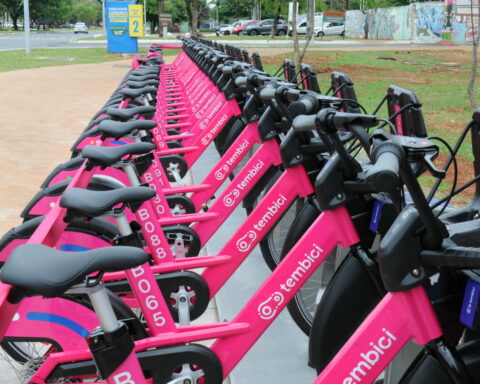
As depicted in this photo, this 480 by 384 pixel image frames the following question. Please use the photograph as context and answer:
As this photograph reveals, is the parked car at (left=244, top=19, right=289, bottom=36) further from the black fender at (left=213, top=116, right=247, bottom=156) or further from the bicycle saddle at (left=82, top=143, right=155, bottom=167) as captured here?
the bicycle saddle at (left=82, top=143, right=155, bottom=167)

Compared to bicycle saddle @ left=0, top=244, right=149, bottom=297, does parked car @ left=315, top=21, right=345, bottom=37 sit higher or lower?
higher

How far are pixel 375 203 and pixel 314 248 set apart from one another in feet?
0.99

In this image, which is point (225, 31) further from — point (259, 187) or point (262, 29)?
point (259, 187)

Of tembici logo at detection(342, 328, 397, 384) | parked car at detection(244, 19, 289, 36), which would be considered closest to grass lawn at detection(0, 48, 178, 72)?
tembici logo at detection(342, 328, 397, 384)

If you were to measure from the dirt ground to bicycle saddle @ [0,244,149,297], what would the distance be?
131 inches

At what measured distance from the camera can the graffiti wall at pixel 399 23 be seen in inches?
1442

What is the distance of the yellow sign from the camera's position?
19.7 m

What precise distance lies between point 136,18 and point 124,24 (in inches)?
40.1

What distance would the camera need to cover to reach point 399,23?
40375 millimetres

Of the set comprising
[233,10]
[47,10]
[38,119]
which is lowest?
[38,119]

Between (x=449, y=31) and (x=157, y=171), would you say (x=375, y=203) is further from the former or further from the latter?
(x=449, y=31)

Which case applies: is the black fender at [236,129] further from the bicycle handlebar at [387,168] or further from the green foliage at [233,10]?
the green foliage at [233,10]

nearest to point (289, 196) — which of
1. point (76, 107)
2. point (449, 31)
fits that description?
point (76, 107)

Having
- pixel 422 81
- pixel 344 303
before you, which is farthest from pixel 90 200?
pixel 422 81
